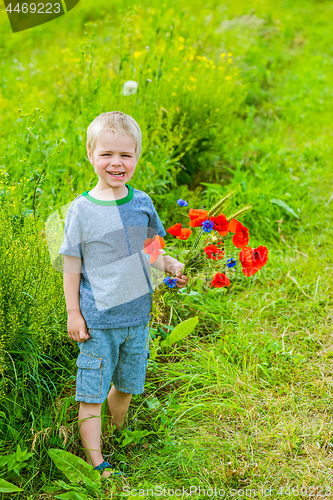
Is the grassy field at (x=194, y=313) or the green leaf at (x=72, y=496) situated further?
the grassy field at (x=194, y=313)

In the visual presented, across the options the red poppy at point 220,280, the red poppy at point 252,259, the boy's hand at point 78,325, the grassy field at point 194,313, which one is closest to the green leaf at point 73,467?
the grassy field at point 194,313

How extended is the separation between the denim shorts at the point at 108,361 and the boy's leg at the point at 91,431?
5 cm

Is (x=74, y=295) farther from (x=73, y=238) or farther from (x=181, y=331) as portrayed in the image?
(x=181, y=331)

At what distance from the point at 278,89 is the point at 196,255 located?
4704 mm

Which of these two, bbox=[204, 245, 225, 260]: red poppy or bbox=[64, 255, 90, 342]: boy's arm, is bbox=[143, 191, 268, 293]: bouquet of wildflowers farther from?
bbox=[64, 255, 90, 342]: boy's arm

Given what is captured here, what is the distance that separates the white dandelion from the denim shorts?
197cm

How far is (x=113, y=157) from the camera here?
5.12 feet

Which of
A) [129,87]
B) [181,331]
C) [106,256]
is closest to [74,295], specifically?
[106,256]

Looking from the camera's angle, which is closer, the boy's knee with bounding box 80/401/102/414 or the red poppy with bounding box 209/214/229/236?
the red poppy with bounding box 209/214/229/236

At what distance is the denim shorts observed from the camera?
5.33ft

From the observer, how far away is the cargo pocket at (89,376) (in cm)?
162

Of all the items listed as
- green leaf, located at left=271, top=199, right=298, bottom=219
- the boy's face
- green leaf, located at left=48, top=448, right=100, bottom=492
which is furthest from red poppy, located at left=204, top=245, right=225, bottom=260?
green leaf, located at left=271, top=199, right=298, bottom=219

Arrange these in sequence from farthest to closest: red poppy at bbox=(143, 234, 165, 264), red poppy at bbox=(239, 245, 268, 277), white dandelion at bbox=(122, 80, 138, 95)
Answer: white dandelion at bbox=(122, 80, 138, 95)
red poppy at bbox=(143, 234, 165, 264)
red poppy at bbox=(239, 245, 268, 277)

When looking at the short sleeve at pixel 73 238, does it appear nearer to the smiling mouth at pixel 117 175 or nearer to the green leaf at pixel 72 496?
the smiling mouth at pixel 117 175
